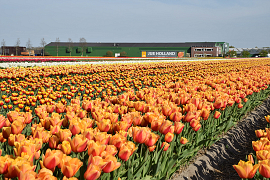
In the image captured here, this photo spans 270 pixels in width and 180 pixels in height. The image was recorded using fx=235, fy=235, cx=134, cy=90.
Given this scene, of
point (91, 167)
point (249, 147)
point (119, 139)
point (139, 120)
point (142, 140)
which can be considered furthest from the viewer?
point (249, 147)

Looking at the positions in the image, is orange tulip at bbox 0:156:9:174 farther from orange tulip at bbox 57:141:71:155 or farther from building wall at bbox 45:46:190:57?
building wall at bbox 45:46:190:57

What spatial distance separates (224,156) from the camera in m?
3.84

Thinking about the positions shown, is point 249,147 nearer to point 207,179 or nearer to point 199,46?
point 207,179

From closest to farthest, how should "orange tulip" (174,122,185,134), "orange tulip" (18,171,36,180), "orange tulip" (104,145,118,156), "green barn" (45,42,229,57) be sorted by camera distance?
"orange tulip" (18,171,36,180) < "orange tulip" (104,145,118,156) < "orange tulip" (174,122,185,134) < "green barn" (45,42,229,57)

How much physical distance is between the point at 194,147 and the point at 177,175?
1.37 feet

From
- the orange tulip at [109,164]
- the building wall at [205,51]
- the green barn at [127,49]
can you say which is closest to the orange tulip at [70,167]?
the orange tulip at [109,164]

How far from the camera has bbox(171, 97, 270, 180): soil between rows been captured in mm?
3135

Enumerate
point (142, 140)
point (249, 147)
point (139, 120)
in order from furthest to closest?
1. point (249, 147)
2. point (139, 120)
3. point (142, 140)

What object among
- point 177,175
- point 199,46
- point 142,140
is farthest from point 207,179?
point 199,46

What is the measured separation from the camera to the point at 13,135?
1.89m

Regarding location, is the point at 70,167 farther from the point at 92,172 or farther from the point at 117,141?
the point at 117,141

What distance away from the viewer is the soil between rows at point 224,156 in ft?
10.3

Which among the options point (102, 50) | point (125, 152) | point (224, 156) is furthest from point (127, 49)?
point (125, 152)

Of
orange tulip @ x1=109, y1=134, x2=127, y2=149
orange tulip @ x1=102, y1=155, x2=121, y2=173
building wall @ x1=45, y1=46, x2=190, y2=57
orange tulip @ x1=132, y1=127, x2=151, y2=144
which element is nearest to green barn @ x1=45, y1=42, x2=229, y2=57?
building wall @ x1=45, y1=46, x2=190, y2=57
